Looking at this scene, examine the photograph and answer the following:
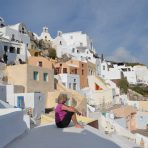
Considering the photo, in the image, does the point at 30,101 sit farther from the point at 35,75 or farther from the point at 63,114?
the point at 63,114

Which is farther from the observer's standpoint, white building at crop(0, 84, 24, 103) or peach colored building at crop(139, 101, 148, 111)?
peach colored building at crop(139, 101, 148, 111)

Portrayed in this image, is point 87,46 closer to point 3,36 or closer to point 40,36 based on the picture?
point 40,36

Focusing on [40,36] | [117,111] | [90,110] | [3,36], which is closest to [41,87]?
[90,110]

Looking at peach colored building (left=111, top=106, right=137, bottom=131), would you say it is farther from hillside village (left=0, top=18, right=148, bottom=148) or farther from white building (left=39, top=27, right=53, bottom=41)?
white building (left=39, top=27, right=53, bottom=41)

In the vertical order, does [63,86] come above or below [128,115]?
above

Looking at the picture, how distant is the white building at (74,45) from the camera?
210 ft

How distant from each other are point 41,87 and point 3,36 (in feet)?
59.0

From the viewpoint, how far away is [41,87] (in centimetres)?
3688

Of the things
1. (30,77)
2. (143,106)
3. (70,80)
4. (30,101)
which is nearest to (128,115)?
(70,80)

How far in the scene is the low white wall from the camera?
729 cm

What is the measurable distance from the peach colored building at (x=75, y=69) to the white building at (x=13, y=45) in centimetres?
569

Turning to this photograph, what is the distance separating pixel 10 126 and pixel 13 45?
4063cm

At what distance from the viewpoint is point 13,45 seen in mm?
47531

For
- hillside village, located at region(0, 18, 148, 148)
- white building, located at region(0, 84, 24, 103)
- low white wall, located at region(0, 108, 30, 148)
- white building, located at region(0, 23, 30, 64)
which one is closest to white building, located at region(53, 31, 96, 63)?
hillside village, located at region(0, 18, 148, 148)
